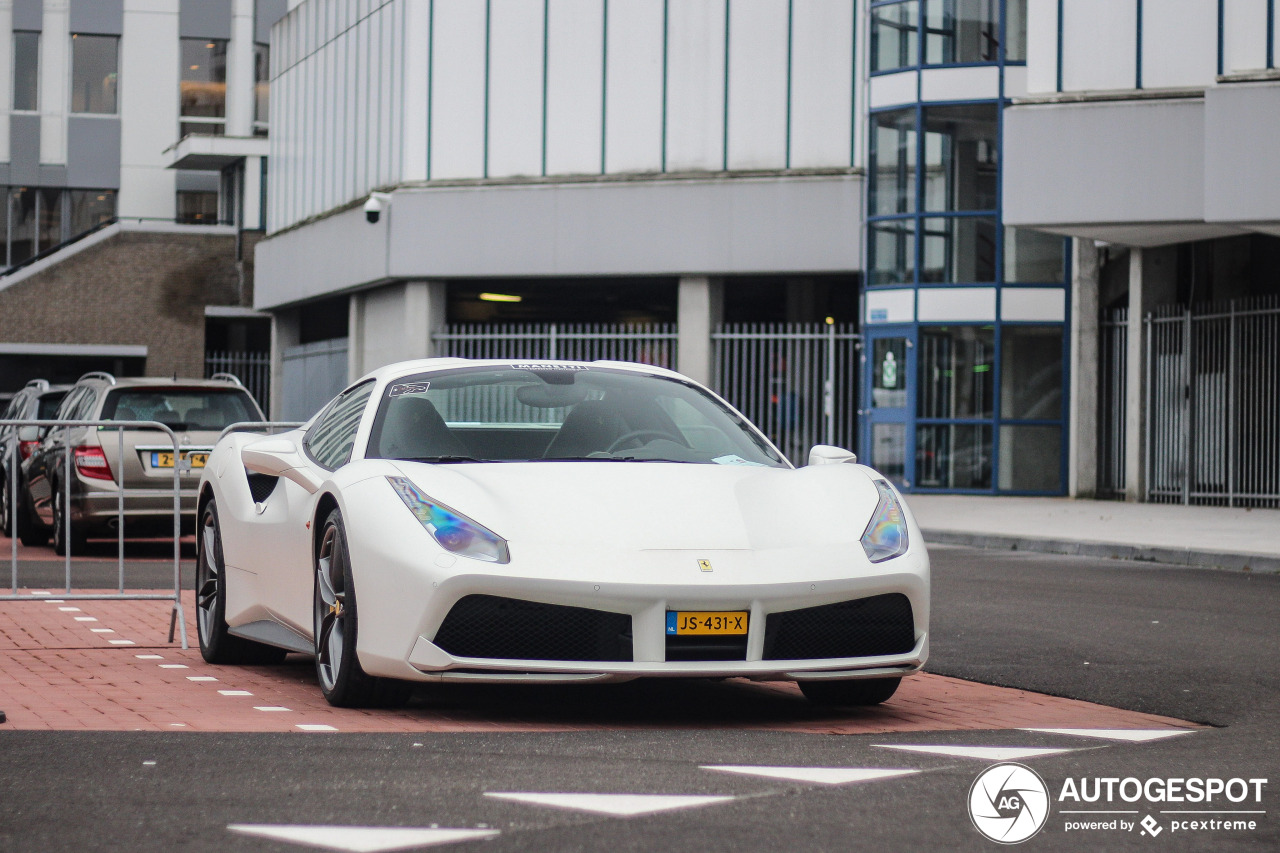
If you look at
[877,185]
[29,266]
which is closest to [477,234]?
[877,185]

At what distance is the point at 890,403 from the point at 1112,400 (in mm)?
3276

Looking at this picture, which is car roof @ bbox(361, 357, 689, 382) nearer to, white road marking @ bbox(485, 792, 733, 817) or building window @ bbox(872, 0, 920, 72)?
white road marking @ bbox(485, 792, 733, 817)

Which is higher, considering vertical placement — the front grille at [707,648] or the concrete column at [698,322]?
the concrete column at [698,322]

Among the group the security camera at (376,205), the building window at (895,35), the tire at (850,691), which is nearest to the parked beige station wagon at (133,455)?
the tire at (850,691)

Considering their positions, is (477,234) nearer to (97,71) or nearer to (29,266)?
(29,266)

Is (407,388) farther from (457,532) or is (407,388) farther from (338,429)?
(457,532)

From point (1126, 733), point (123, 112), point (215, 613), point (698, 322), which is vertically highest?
point (123, 112)

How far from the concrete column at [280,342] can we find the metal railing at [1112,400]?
73.3 ft

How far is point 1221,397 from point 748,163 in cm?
1015

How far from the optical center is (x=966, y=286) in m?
27.6

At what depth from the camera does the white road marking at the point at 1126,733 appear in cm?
614

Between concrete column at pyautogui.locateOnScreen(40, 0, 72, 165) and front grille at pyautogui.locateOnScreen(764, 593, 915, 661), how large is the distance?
4925 centimetres

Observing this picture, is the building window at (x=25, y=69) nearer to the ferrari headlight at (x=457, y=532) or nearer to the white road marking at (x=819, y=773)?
the ferrari headlight at (x=457, y=532)

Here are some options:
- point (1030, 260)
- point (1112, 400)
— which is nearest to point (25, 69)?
point (1030, 260)
